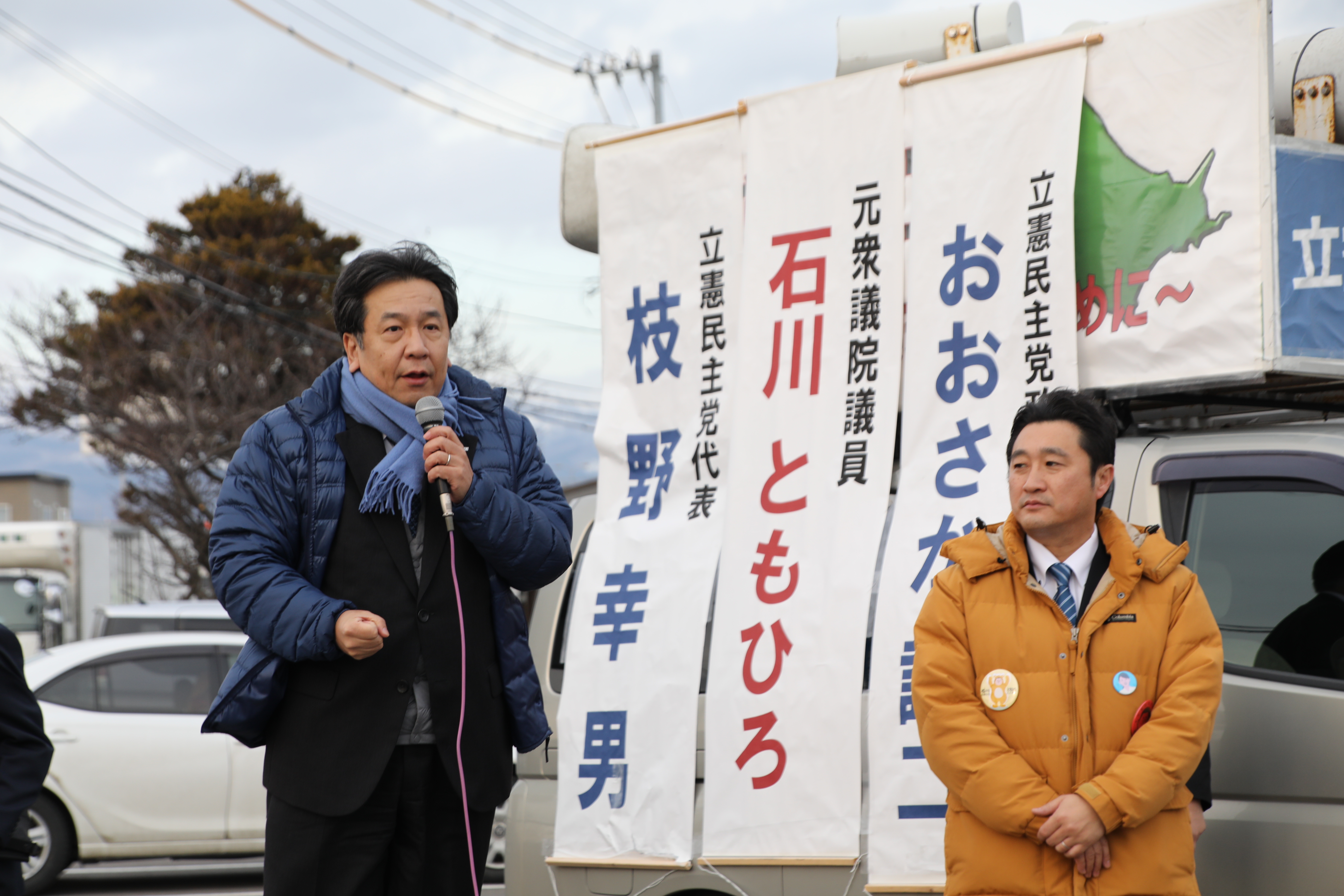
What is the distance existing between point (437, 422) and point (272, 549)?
16.7 inches

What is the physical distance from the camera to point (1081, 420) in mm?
2992

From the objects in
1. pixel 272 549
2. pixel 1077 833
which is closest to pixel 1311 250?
pixel 1077 833

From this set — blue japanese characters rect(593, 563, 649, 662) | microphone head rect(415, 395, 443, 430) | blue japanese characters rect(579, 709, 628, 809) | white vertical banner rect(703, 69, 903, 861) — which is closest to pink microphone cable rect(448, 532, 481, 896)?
microphone head rect(415, 395, 443, 430)

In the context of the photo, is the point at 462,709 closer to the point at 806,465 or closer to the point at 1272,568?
the point at 806,465

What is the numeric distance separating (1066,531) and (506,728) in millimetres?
1334

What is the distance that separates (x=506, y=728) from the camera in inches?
109

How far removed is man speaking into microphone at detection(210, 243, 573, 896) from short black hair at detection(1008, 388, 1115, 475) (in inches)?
45.0

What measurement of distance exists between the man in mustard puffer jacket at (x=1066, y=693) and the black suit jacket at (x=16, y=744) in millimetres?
2055

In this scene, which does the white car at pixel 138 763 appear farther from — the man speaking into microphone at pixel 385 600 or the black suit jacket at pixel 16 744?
the man speaking into microphone at pixel 385 600

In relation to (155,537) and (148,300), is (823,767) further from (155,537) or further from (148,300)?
(148,300)

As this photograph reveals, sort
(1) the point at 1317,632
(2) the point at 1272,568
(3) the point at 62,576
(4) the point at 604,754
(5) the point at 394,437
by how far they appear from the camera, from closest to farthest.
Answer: (5) the point at 394,437, (1) the point at 1317,632, (2) the point at 1272,568, (4) the point at 604,754, (3) the point at 62,576

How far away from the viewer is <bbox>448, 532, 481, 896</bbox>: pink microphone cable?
2609 millimetres

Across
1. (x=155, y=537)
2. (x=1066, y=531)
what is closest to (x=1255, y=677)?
(x=1066, y=531)

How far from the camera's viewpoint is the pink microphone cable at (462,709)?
261 centimetres
